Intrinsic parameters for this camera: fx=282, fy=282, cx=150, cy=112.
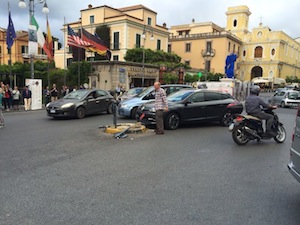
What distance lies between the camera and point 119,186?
4812 millimetres

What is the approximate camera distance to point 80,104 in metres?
13.6

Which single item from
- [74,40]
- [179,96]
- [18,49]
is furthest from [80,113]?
[18,49]

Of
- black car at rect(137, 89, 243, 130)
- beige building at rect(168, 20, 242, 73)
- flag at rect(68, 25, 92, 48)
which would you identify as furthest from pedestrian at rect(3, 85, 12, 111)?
beige building at rect(168, 20, 242, 73)

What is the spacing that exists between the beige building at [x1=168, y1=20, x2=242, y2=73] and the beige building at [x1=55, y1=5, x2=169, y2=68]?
13686mm

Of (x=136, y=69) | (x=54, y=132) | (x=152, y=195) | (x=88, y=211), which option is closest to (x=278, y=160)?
(x=152, y=195)

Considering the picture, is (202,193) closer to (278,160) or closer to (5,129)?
(278,160)

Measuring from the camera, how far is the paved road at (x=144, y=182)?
3.78 meters

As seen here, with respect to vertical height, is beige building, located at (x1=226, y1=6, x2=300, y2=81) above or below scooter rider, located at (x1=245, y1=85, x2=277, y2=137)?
above

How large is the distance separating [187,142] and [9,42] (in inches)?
653

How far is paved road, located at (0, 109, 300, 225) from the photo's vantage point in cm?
378

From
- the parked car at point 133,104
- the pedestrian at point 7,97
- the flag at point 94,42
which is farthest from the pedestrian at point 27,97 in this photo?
the parked car at point 133,104

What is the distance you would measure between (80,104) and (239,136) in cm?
811

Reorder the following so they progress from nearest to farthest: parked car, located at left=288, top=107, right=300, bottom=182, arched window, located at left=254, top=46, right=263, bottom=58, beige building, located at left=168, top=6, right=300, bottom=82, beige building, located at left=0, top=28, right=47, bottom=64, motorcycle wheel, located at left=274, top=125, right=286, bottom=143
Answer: parked car, located at left=288, top=107, right=300, bottom=182 < motorcycle wheel, located at left=274, top=125, right=286, bottom=143 < beige building, located at left=0, top=28, right=47, bottom=64 < beige building, located at left=168, top=6, right=300, bottom=82 < arched window, located at left=254, top=46, right=263, bottom=58

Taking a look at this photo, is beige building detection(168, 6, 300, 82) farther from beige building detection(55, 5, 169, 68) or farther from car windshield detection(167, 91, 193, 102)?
car windshield detection(167, 91, 193, 102)
